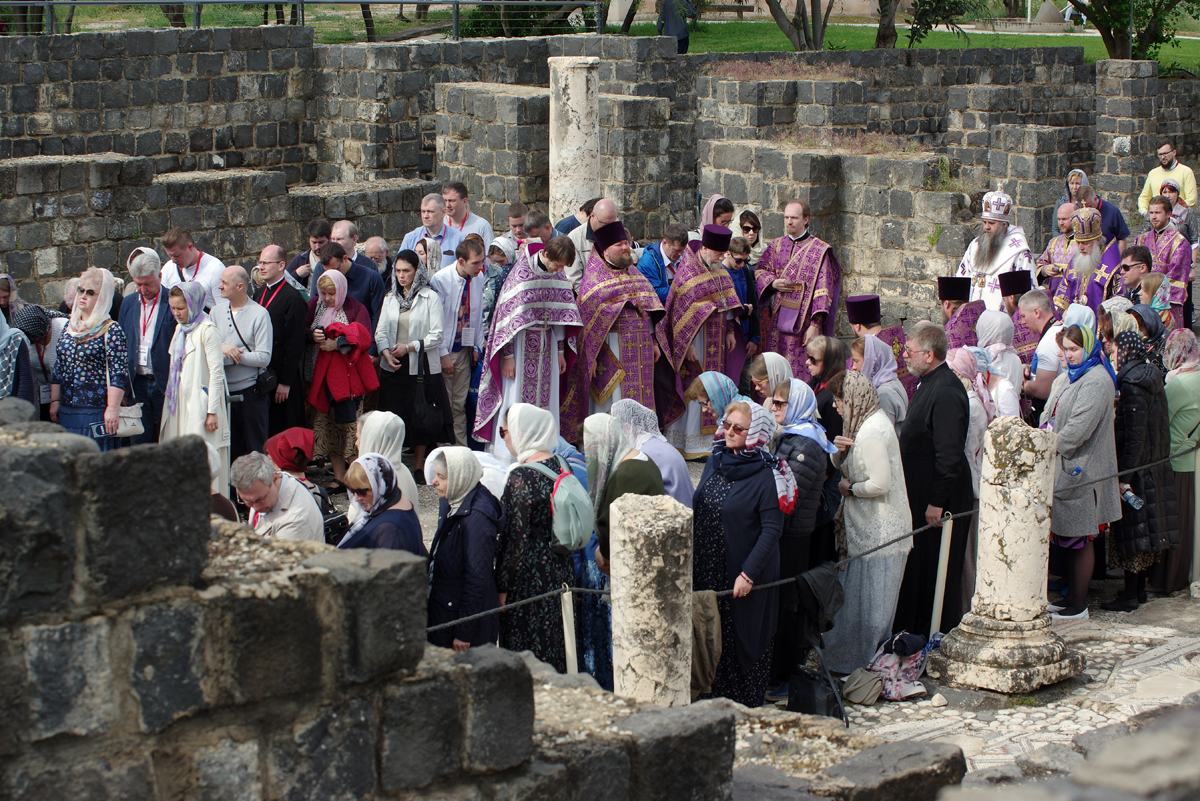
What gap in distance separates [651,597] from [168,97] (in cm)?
1110

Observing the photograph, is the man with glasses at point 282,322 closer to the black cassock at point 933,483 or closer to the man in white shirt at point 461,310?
the man in white shirt at point 461,310

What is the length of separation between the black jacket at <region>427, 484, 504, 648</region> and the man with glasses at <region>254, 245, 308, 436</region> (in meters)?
3.11

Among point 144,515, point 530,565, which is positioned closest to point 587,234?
point 530,565

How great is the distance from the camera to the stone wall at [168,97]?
531 inches

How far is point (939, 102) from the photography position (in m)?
23.2

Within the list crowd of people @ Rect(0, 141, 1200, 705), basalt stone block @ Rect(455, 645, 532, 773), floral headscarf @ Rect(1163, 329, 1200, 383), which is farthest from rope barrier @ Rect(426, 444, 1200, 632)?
basalt stone block @ Rect(455, 645, 532, 773)

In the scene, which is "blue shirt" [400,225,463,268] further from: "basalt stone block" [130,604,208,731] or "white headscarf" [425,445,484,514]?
"basalt stone block" [130,604,208,731]

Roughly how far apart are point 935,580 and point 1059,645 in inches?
32.2

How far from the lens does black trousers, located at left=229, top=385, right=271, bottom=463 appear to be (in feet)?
26.2

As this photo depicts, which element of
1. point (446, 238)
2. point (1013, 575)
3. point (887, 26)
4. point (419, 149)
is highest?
point (887, 26)

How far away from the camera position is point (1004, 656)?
6.14 meters

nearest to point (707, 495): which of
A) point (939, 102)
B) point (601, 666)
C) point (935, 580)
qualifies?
point (601, 666)

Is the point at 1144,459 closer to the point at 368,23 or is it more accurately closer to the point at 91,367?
the point at 91,367

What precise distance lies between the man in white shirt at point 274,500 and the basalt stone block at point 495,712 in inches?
79.4
